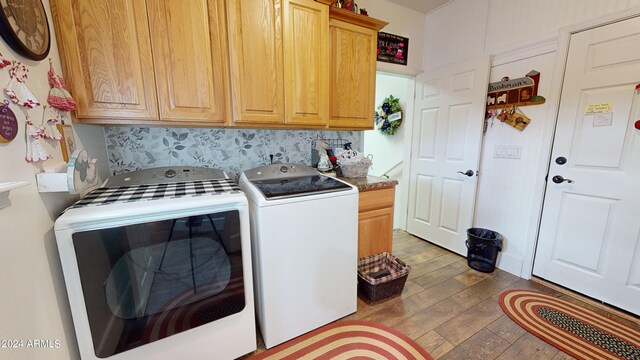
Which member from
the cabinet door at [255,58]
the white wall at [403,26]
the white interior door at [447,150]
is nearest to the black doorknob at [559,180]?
the white interior door at [447,150]

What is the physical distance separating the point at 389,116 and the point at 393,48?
93cm

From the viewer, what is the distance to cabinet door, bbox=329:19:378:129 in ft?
5.97

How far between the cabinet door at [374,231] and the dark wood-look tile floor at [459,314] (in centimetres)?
39

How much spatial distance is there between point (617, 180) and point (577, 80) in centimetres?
77

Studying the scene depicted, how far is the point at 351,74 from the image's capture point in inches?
75.1

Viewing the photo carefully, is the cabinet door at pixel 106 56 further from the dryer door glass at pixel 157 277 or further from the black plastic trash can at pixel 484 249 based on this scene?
the black plastic trash can at pixel 484 249

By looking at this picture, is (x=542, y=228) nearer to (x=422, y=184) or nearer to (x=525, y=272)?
(x=525, y=272)

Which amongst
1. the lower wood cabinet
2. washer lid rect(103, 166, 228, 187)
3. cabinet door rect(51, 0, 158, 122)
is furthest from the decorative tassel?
the lower wood cabinet

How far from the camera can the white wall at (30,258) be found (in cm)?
71

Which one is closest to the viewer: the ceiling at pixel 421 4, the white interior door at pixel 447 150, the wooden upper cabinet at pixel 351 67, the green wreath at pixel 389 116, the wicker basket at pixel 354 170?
the wooden upper cabinet at pixel 351 67

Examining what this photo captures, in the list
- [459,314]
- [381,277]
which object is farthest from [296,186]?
[459,314]

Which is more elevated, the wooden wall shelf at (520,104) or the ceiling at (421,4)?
the ceiling at (421,4)

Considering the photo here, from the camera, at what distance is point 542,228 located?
199cm

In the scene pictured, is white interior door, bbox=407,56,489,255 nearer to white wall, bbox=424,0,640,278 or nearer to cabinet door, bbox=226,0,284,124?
white wall, bbox=424,0,640,278
